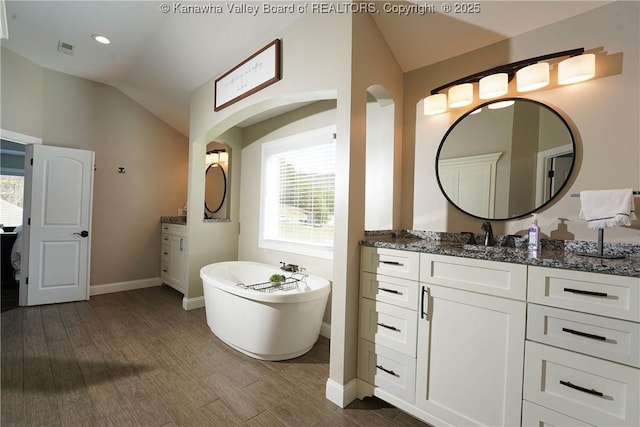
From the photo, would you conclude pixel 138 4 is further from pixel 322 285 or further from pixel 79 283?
pixel 79 283

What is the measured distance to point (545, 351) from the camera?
1.31 meters

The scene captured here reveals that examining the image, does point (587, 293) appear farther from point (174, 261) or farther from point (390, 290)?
point (174, 261)

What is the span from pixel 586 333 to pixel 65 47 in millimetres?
5051

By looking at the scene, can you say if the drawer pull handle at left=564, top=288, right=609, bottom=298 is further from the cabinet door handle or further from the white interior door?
the white interior door

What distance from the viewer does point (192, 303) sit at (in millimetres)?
3668

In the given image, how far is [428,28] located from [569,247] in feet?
5.57

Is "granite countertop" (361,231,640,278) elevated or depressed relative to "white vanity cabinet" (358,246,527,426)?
elevated

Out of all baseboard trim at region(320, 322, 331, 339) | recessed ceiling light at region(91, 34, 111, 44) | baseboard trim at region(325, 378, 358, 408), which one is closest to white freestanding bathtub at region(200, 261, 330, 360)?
baseboard trim at region(320, 322, 331, 339)

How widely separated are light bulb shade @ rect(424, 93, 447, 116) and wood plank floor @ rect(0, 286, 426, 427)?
6.94ft

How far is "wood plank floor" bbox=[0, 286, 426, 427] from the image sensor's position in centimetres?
173

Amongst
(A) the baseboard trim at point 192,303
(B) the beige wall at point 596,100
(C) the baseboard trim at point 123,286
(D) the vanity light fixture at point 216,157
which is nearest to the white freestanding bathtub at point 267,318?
(A) the baseboard trim at point 192,303

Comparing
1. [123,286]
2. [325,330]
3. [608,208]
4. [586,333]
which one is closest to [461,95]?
[608,208]

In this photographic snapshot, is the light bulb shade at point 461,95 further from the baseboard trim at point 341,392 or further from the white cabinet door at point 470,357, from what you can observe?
the baseboard trim at point 341,392

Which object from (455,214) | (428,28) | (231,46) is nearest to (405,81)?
(428,28)
